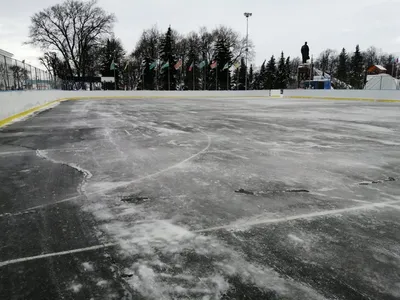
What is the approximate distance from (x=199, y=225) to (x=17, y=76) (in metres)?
15.2

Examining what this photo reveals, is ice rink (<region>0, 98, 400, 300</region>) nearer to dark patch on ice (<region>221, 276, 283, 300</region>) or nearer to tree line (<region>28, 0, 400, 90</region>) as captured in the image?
dark patch on ice (<region>221, 276, 283, 300</region>)

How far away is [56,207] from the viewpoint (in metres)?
3.58

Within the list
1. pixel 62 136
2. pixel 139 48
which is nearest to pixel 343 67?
pixel 139 48

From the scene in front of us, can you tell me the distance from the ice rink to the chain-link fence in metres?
7.88

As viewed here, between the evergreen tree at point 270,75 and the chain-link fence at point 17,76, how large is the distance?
63756 mm

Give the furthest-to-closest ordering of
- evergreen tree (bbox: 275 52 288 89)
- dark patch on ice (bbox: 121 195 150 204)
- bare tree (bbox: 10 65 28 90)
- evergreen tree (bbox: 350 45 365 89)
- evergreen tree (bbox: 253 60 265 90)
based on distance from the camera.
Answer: evergreen tree (bbox: 253 60 265 90), evergreen tree (bbox: 275 52 288 89), evergreen tree (bbox: 350 45 365 89), bare tree (bbox: 10 65 28 90), dark patch on ice (bbox: 121 195 150 204)

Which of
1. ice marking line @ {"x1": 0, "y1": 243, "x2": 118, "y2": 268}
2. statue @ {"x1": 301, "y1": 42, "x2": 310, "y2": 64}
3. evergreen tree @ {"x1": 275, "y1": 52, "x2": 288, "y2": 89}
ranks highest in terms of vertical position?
statue @ {"x1": 301, "y1": 42, "x2": 310, "y2": 64}

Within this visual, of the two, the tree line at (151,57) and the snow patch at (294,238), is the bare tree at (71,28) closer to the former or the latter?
the tree line at (151,57)

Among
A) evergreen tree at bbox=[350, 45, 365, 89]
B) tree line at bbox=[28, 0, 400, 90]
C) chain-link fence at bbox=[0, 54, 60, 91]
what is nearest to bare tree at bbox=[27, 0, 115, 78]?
tree line at bbox=[28, 0, 400, 90]

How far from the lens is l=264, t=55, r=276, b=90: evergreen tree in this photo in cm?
7756

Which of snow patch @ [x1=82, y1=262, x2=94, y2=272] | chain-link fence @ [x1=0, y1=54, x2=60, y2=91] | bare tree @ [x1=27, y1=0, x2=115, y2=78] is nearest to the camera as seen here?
snow patch @ [x1=82, y1=262, x2=94, y2=272]

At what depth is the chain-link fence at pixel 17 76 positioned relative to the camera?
12625 mm

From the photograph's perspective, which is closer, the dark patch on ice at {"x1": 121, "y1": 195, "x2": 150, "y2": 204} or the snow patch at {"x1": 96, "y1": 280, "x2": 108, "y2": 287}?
the snow patch at {"x1": 96, "y1": 280, "x2": 108, "y2": 287}

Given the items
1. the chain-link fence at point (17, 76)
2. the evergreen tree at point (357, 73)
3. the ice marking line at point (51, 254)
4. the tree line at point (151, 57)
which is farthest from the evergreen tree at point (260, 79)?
the ice marking line at point (51, 254)
